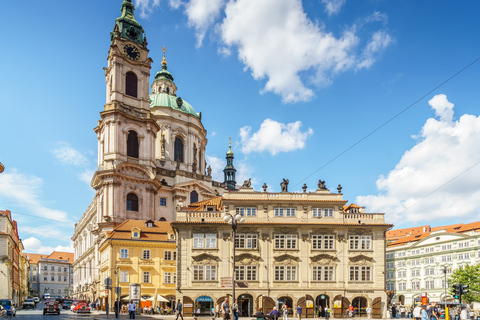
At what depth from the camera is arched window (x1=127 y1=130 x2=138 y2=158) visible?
79500 millimetres

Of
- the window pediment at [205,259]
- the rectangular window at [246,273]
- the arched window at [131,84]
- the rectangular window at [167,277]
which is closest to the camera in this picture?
the window pediment at [205,259]

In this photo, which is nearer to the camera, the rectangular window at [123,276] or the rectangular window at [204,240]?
the rectangular window at [204,240]

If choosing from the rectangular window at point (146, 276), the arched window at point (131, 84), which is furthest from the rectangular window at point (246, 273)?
the arched window at point (131, 84)

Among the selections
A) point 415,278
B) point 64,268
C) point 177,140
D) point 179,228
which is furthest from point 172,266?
point 64,268

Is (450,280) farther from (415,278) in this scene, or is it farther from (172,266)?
(172,266)

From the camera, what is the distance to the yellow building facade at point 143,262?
5844 centimetres

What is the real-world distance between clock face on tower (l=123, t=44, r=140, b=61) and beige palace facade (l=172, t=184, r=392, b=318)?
144ft

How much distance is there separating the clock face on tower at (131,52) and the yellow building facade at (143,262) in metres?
34.6

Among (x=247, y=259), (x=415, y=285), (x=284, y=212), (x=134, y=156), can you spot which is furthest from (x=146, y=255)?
(x=415, y=285)

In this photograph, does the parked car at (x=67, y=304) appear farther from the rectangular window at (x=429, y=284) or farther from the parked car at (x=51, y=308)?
the rectangular window at (x=429, y=284)

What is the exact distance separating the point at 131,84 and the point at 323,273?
163 feet

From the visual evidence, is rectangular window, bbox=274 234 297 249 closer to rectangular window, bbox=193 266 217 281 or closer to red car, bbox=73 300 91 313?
rectangular window, bbox=193 266 217 281

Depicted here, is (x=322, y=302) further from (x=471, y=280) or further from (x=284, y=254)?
(x=471, y=280)

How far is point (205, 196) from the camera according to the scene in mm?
86875
